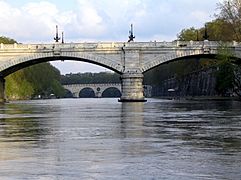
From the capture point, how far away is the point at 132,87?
305 feet

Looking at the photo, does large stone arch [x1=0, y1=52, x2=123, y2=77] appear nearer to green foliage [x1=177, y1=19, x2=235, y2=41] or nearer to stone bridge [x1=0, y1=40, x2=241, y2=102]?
stone bridge [x1=0, y1=40, x2=241, y2=102]

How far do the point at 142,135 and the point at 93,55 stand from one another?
75564 mm

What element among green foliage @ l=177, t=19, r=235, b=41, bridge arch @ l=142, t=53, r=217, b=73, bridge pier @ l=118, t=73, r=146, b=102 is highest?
green foliage @ l=177, t=19, r=235, b=41

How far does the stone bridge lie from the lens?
307 ft

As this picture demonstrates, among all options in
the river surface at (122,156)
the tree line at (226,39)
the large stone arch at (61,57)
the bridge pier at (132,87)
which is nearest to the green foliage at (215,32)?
the tree line at (226,39)

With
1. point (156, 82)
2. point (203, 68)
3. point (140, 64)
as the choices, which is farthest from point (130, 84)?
point (156, 82)

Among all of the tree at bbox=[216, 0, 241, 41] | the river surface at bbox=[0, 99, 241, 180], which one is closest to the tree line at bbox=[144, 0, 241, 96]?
the tree at bbox=[216, 0, 241, 41]

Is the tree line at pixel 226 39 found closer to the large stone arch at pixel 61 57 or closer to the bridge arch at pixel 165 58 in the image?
the bridge arch at pixel 165 58

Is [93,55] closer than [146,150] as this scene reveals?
No

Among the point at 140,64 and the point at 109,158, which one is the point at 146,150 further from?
the point at 140,64

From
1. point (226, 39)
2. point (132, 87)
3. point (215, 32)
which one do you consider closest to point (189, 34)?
point (215, 32)

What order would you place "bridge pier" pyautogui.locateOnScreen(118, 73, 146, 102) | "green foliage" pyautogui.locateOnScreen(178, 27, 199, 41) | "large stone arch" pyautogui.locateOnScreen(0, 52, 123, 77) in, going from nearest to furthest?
"bridge pier" pyautogui.locateOnScreen(118, 73, 146, 102) → "large stone arch" pyautogui.locateOnScreen(0, 52, 123, 77) → "green foliage" pyautogui.locateOnScreen(178, 27, 199, 41)

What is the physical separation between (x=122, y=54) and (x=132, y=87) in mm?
5740

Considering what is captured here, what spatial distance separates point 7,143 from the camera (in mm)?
17578
